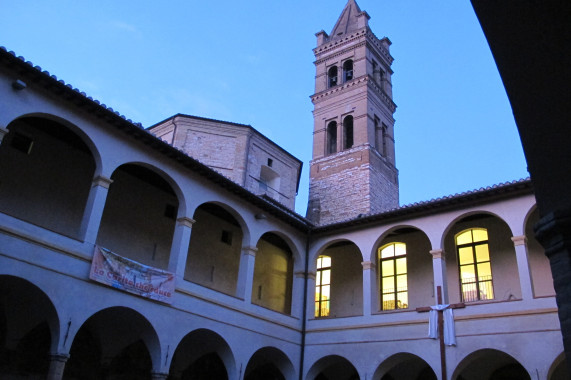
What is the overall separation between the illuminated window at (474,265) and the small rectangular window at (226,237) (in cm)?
728

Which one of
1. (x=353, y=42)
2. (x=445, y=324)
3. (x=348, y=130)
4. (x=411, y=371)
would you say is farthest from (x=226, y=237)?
(x=353, y=42)

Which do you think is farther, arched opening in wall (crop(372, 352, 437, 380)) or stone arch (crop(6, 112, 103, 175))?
arched opening in wall (crop(372, 352, 437, 380))

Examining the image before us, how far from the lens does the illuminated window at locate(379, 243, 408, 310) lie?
56.7ft

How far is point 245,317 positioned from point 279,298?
418 cm

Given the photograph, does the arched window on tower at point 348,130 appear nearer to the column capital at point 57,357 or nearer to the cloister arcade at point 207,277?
the cloister arcade at point 207,277

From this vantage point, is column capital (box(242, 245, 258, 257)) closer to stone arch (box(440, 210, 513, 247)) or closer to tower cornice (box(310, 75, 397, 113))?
stone arch (box(440, 210, 513, 247))

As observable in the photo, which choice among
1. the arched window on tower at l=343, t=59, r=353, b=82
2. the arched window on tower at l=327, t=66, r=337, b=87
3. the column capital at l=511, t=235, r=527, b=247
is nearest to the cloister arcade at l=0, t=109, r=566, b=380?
the column capital at l=511, t=235, r=527, b=247

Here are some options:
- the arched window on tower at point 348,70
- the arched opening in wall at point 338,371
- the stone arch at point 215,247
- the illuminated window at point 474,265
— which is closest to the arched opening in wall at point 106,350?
the stone arch at point 215,247

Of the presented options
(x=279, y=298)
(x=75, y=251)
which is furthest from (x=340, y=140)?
(x=75, y=251)

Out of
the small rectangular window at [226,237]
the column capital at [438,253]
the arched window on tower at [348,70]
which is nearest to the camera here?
the column capital at [438,253]

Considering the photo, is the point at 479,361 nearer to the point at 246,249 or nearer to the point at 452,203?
the point at 452,203

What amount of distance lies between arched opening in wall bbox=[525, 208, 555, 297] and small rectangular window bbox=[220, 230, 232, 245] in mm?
9055

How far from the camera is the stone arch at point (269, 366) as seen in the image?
16359 millimetres

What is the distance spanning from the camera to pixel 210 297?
14.4m
